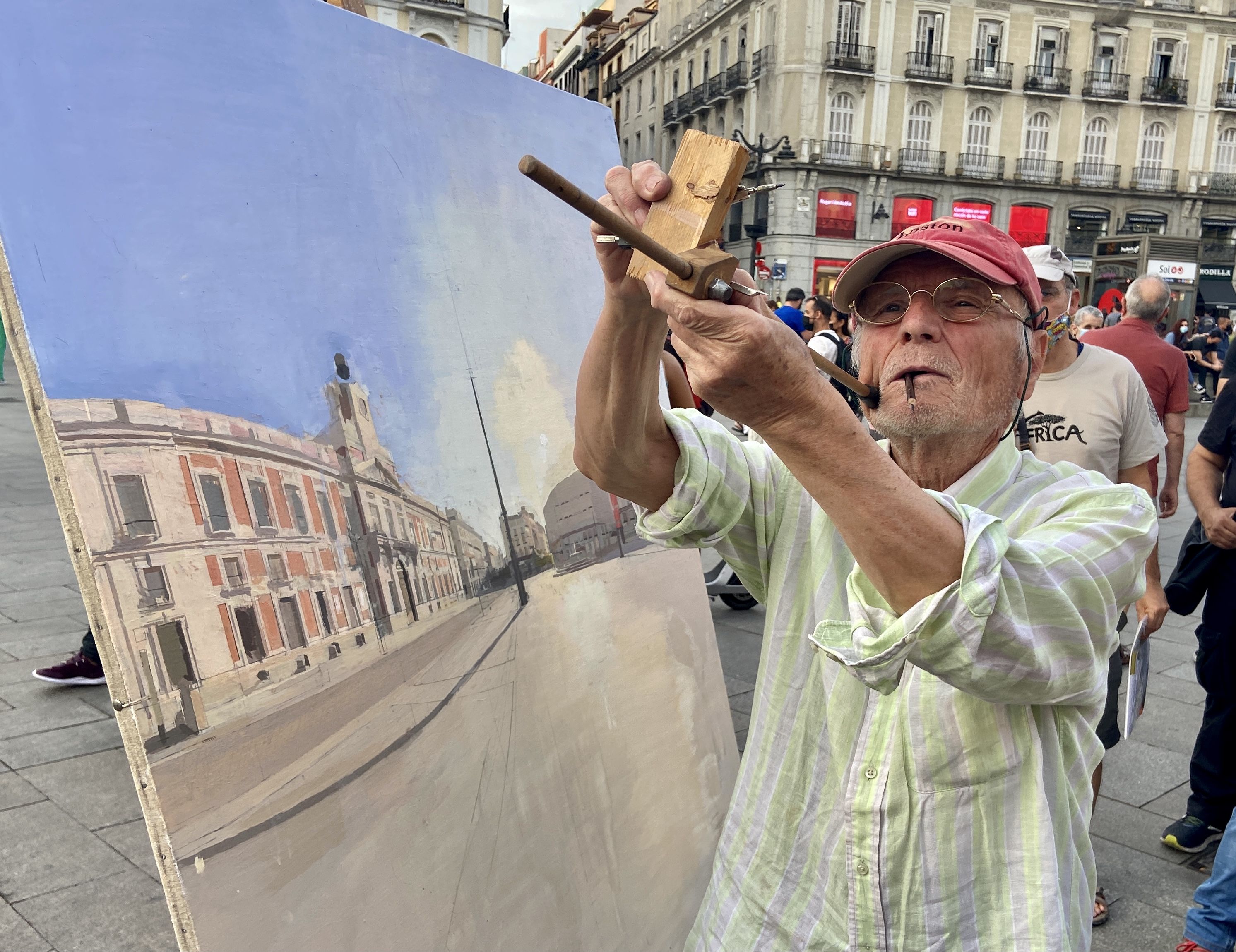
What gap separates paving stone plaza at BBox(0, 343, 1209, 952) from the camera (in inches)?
88.4

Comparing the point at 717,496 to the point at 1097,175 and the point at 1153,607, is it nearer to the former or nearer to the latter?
the point at 1153,607

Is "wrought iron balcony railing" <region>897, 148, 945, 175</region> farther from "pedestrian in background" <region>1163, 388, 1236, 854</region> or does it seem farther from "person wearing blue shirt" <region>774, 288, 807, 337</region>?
"pedestrian in background" <region>1163, 388, 1236, 854</region>

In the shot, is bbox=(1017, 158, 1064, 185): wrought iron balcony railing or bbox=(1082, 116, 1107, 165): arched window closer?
bbox=(1017, 158, 1064, 185): wrought iron balcony railing

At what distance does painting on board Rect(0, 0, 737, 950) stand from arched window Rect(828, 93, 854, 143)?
30.2 m

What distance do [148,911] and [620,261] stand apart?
214 cm

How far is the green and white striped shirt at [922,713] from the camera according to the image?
0.80 metres

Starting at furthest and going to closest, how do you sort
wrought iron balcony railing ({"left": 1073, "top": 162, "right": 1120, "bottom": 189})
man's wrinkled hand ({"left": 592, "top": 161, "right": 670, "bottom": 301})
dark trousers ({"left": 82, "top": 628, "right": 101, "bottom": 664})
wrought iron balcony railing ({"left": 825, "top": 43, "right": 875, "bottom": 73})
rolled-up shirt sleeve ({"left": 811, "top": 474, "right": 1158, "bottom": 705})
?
wrought iron balcony railing ({"left": 1073, "top": 162, "right": 1120, "bottom": 189})
wrought iron balcony railing ({"left": 825, "top": 43, "right": 875, "bottom": 73})
dark trousers ({"left": 82, "top": 628, "right": 101, "bottom": 664})
man's wrinkled hand ({"left": 592, "top": 161, "right": 670, "bottom": 301})
rolled-up shirt sleeve ({"left": 811, "top": 474, "right": 1158, "bottom": 705})

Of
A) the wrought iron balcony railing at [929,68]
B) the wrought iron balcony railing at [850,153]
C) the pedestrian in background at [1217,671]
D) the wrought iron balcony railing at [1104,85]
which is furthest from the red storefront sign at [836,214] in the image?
the pedestrian in background at [1217,671]

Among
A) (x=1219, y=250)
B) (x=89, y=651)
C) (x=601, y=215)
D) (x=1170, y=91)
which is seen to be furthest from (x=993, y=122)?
(x=601, y=215)

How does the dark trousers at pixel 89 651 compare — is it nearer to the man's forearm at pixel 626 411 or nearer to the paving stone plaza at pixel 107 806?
the paving stone plaza at pixel 107 806

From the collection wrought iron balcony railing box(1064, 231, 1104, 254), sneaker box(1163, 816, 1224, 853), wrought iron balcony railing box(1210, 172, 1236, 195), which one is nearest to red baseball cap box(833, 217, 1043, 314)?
sneaker box(1163, 816, 1224, 853)

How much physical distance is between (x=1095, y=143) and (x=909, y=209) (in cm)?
689

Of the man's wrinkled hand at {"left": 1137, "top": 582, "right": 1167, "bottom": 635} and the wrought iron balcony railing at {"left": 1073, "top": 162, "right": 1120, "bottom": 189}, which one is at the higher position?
the wrought iron balcony railing at {"left": 1073, "top": 162, "right": 1120, "bottom": 189}

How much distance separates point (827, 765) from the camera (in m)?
1.11
